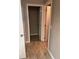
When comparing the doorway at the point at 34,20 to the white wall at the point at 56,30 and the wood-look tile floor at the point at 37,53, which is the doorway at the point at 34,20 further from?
the white wall at the point at 56,30

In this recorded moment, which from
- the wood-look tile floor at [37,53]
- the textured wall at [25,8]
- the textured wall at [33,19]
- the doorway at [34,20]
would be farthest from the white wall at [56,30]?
the textured wall at [33,19]

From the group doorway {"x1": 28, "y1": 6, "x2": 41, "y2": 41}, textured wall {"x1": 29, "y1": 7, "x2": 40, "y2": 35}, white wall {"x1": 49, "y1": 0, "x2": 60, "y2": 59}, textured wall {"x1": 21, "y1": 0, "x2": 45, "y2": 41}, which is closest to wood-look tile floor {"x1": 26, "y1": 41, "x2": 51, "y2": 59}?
white wall {"x1": 49, "y1": 0, "x2": 60, "y2": 59}

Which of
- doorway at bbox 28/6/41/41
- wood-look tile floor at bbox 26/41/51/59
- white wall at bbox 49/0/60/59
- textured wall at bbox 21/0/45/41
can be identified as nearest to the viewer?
white wall at bbox 49/0/60/59

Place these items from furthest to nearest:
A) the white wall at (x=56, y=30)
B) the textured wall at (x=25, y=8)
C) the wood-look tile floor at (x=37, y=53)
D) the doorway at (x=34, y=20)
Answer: the doorway at (x=34, y=20) < the textured wall at (x=25, y=8) < the wood-look tile floor at (x=37, y=53) < the white wall at (x=56, y=30)

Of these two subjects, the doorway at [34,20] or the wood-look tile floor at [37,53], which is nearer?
the wood-look tile floor at [37,53]

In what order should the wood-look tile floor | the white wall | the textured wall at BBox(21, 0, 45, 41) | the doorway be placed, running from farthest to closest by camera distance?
the doorway, the textured wall at BBox(21, 0, 45, 41), the wood-look tile floor, the white wall

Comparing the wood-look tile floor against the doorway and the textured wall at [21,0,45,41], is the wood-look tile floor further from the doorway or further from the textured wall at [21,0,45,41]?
the doorway

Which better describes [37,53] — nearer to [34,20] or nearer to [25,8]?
[25,8]

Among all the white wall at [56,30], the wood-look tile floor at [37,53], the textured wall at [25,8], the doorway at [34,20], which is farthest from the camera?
the doorway at [34,20]

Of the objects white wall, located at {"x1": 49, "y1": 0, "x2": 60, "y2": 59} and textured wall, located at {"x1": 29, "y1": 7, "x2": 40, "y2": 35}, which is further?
textured wall, located at {"x1": 29, "y1": 7, "x2": 40, "y2": 35}

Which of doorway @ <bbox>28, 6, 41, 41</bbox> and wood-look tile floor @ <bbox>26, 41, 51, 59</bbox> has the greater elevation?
doorway @ <bbox>28, 6, 41, 41</bbox>

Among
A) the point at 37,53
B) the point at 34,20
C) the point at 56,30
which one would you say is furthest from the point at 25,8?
the point at 56,30
